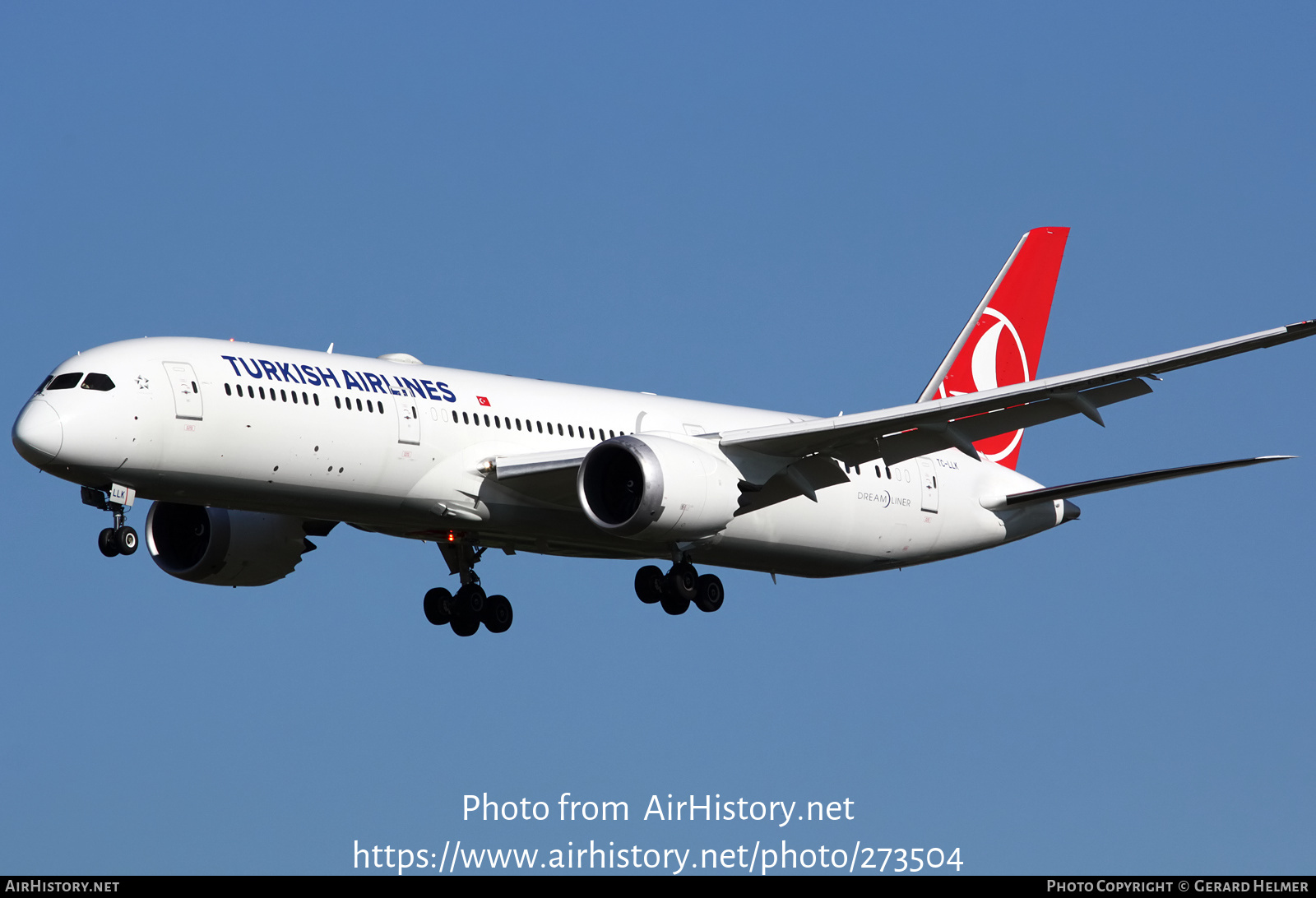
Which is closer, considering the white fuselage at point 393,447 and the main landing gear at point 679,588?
the white fuselage at point 393,447

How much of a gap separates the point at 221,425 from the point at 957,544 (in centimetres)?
1813

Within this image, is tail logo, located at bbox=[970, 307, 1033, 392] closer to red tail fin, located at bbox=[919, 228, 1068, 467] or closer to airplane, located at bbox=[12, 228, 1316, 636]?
red tail fin, located at bbox=[919, 228, 1068, 467]

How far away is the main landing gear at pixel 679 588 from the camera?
37.6 meters

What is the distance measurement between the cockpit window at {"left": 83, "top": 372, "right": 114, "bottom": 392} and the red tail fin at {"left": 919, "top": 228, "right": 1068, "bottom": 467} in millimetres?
21207

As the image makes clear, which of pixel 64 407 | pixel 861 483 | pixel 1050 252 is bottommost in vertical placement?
pixel 64 407

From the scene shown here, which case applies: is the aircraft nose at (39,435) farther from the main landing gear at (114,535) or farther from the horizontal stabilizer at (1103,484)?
the horizontal stabilizer at (1103,484)

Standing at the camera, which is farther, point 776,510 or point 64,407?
point 776,510

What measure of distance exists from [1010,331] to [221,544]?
20601 mm

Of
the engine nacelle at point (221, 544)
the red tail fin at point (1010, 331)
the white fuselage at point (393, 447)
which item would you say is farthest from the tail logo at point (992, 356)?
the engine nacelle at point (221, 544)

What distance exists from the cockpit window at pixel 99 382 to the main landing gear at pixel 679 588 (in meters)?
11.8

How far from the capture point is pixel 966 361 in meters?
46.9

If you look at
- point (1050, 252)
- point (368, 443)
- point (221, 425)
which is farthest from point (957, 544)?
point (221, 425)
